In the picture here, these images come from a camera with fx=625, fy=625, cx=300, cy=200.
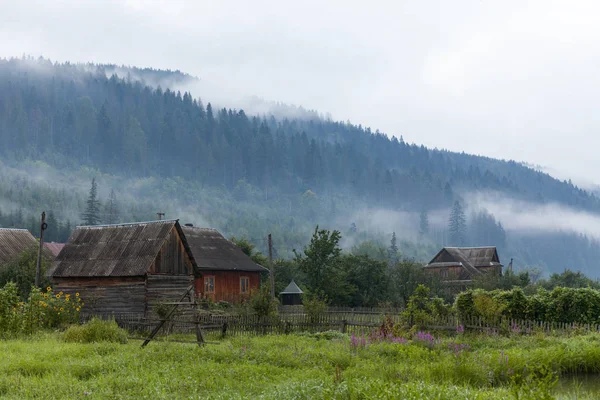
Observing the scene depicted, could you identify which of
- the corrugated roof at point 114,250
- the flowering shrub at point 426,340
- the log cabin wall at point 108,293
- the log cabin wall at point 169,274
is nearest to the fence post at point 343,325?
the flowering shrub at point 426,340

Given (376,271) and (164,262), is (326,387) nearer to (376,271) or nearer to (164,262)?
(164,262)

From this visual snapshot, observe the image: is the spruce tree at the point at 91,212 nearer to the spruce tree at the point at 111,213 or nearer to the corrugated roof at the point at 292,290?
the spruce tree at the point at 111,213

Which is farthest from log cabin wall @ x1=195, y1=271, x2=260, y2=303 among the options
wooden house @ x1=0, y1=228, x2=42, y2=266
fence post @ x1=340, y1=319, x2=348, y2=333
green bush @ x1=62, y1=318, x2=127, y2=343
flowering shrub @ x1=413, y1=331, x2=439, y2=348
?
flowering shrub @ x1=413, y1=331, x2=439, y2=348

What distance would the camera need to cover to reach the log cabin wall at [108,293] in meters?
36.1

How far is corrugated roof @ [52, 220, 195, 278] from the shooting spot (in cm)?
3631

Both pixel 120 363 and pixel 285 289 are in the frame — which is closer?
pixel 120 363

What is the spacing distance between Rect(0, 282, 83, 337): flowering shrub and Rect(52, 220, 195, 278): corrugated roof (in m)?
5.27

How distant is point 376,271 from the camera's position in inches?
2231

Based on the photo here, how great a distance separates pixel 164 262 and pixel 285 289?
24.7 meters

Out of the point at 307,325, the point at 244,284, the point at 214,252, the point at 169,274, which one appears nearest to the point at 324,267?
the point at 244,284

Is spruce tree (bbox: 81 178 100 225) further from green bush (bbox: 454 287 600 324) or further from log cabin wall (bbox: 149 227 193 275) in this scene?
green bush (bbox: 454 287 600 324)

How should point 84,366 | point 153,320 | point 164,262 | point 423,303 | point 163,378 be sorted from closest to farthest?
1. point 163,378
2. point 84,366
3. point 153,320
4. point 423,303
5. point 164,262

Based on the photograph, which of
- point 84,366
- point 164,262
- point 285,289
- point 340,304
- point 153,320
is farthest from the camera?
point 285,289

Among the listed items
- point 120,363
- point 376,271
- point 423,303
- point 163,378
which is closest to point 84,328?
point 120,363
